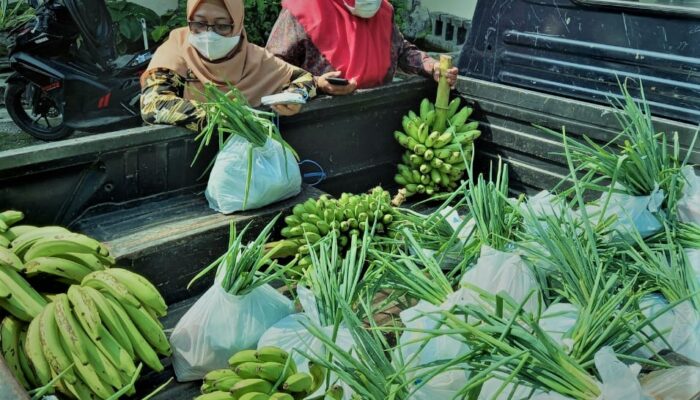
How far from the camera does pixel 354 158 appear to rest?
4227mm

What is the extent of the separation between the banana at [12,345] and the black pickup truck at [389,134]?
0.47 m

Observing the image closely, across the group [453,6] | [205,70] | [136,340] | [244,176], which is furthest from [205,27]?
[453,6]

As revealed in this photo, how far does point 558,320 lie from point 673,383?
47 centimetres

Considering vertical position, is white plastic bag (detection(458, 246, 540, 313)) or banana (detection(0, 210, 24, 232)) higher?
banana (detection(0, 210, 24, 232))

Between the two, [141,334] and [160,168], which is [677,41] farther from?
[141,334]

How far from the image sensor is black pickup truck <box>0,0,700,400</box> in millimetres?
3041

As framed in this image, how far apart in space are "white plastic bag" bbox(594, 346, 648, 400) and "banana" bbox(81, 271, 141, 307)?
152cm

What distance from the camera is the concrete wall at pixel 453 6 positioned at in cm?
930

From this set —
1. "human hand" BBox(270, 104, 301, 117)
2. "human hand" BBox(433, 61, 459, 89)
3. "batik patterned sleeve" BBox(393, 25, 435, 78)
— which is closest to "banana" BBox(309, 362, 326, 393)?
"human hand" BBox(270, 104, 301, 117)

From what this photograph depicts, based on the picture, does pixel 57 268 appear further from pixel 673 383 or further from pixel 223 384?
pixel 673 383

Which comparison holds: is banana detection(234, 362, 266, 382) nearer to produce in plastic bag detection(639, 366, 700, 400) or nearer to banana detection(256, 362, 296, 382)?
banana detection(256, 362, 296, 382)

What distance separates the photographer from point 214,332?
98.3 inches

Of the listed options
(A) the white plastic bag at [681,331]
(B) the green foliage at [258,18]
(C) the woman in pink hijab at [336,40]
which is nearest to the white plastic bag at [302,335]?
(A) the white plastic bag at [681,331]

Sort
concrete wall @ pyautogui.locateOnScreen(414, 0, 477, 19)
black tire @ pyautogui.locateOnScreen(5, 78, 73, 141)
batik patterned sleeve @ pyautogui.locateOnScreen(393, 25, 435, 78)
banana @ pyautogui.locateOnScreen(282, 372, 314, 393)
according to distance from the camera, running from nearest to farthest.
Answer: banana @ pyautogui.locateOnScreen(282, 372, 314, 393), batik patterned sleeve @ pyautogui.locateOnScreen(393, 25, 435, 78), black tire @ pyautogui.locateOnScreen(5, 78, 73, 141), concrete wall @ pyautogui.locateOnScreen(414, 0, 477, 19)
